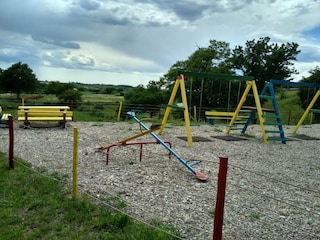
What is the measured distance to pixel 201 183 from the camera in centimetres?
539

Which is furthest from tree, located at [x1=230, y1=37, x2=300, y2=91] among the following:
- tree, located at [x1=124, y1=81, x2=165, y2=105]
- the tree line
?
tree, located at [x1=124, y1=81, x2=165, y2=105]

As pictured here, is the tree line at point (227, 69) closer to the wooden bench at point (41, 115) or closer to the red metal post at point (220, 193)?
the wooden bench at point (41, 115)

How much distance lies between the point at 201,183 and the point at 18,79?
39393mm

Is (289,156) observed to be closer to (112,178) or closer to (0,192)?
(112,178)

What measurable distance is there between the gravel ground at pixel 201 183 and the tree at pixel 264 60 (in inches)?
835

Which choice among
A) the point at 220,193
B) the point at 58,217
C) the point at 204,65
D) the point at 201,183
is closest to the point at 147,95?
the point at 204,65

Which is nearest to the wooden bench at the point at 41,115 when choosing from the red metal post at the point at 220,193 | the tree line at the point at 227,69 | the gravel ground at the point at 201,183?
the gravel ground at the point at 201,183

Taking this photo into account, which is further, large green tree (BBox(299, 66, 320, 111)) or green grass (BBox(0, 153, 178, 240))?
large green tree (BBox(299, 66, 320, 111))

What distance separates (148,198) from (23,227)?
63.9 inches

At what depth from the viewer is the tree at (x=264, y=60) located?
29.6 meters

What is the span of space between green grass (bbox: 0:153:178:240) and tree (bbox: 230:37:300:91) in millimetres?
27606

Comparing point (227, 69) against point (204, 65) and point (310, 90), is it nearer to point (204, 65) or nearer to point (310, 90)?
point (204, 65)

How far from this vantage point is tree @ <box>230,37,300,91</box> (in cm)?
2964

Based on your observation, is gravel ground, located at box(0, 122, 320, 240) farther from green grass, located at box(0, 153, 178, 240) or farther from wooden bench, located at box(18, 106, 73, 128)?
wooden bench, located at box(18, 106, 73, 128)
